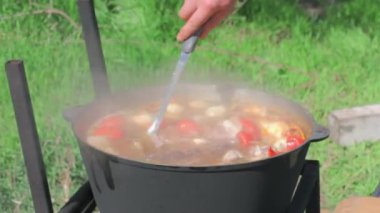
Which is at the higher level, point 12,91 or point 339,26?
point 12,91

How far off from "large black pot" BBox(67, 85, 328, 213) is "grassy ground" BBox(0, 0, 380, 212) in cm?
117

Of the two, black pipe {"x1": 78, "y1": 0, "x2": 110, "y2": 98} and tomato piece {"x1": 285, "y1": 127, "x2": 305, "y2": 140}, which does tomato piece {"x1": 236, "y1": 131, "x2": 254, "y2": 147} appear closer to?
tomato piece {"x1": 285, "y1": 127, "x2": 305, "y2": 140}

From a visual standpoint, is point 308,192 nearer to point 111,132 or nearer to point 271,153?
point 271,153

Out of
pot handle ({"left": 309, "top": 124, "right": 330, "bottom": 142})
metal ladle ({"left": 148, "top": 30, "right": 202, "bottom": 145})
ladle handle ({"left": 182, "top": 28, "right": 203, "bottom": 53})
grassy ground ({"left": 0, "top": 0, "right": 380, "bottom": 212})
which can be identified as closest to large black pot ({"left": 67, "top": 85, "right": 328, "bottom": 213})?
pot handle ({"left": 309, "top": 124, "right": 330, "bottom": 142})

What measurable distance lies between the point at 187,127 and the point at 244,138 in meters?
0.18

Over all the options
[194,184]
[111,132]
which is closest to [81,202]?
[111,132]

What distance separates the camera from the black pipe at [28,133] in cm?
193

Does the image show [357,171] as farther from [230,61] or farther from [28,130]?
[28,130]

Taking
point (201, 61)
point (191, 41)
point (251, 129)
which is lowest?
point (201, 61)

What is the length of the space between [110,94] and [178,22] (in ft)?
8.38

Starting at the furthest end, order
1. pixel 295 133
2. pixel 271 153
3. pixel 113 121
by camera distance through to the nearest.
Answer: pixel 113 121
pixel 295 133
pixel 271 153

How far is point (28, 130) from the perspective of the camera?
77.9 inches

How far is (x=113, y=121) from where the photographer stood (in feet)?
7.18

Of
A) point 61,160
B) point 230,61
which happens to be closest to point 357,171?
point 230,61
